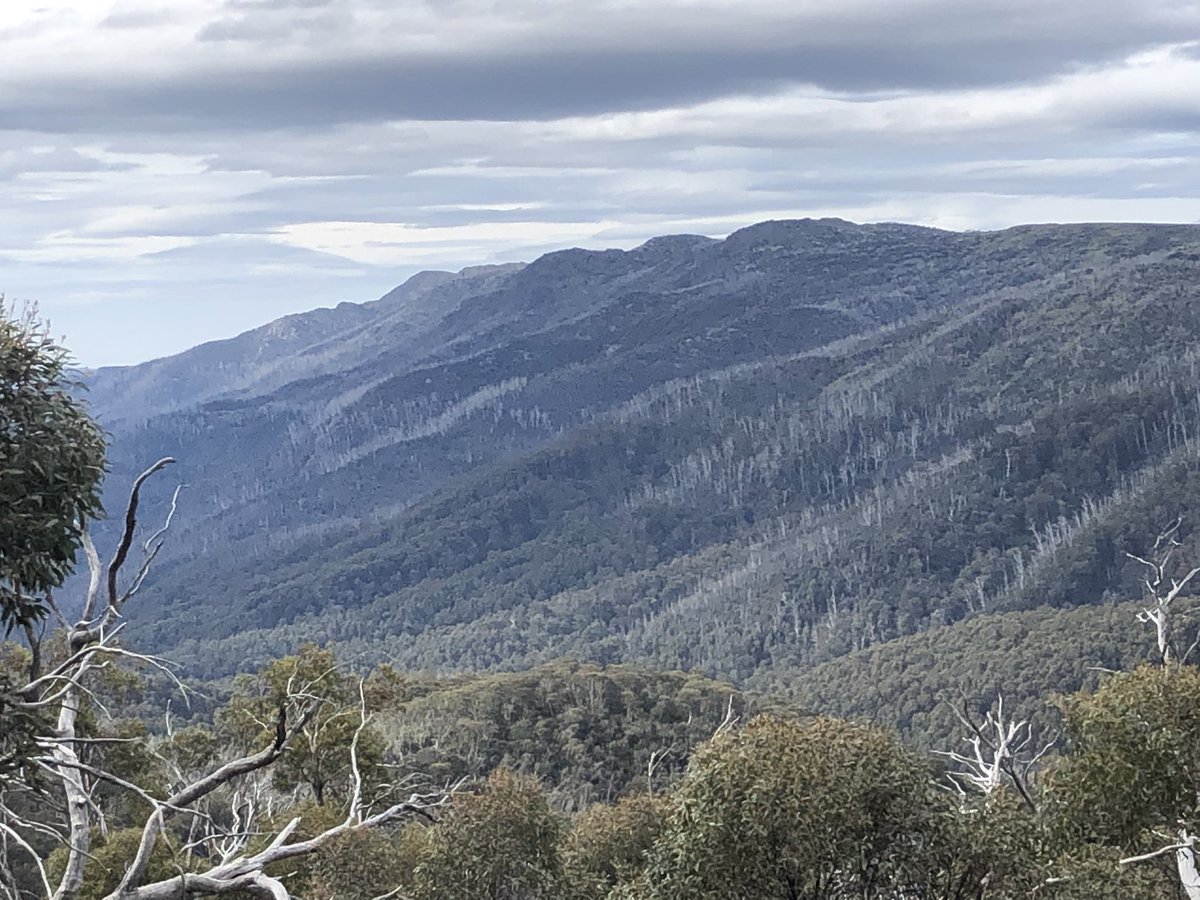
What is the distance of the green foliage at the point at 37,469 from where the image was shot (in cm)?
1035

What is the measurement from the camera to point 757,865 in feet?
50.8

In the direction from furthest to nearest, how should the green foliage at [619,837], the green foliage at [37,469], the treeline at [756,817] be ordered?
the green foliage at [619,837] → the treeline at [756,817] → the green foliage at [37,469]

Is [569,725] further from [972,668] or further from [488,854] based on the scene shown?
[972,668]

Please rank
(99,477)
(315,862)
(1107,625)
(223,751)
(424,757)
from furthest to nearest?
(1107,625) < (424,757) < (223,751) < (315,862) < (99,477)

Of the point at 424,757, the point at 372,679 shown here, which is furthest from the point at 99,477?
the point at 424,757

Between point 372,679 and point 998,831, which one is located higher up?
point 998,831

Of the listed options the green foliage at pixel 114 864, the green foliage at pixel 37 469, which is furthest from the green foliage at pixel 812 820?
the green foliage at pixel 114 864

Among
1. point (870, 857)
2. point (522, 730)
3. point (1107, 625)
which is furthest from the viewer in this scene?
point (1107, 625)

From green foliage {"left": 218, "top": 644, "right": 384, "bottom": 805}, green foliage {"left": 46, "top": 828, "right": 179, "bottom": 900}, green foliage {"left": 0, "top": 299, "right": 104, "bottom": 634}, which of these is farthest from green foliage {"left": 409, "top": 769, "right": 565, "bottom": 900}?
green foliage {"left": 0, "top": 299, "right": 104, "bottom": 634}

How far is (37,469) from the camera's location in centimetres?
1036

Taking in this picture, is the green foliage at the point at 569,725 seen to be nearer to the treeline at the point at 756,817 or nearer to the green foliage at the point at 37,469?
the treeline at the point at 756,817

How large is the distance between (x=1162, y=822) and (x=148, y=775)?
83.5 feet

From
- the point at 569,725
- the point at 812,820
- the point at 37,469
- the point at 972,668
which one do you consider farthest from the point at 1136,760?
the point at 972,668

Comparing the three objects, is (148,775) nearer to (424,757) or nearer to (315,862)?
(315,862)
